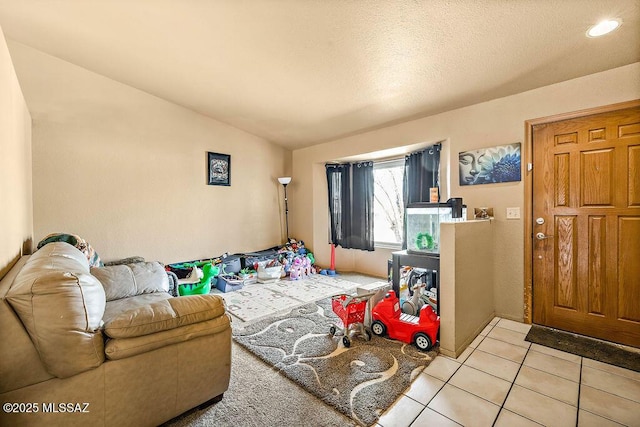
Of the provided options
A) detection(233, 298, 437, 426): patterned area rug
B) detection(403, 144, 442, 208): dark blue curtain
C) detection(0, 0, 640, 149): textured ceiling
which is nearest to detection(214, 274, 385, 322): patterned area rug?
detection(233, 298, 437, 426): patterned area rug

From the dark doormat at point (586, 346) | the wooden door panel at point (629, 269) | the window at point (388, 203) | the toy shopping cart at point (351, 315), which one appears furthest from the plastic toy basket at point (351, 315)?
the window at point (388, 203)

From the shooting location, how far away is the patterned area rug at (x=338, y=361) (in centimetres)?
157

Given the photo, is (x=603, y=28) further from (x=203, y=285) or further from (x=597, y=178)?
(x=203, y=285)

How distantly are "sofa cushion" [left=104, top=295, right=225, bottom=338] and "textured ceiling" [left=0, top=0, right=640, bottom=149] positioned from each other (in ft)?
6.69

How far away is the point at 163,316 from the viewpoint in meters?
1.34

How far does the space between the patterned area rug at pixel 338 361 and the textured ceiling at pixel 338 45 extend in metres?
2.43

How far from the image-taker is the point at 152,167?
3547 millimetres

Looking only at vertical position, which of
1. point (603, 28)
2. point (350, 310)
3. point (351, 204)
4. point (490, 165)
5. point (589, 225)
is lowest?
point (350, 310)

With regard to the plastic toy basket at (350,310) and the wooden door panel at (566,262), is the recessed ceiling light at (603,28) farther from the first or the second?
the plastic toy basket at (350,310)

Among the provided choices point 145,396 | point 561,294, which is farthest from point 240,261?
point 561,294

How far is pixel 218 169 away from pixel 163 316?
3.19 metres

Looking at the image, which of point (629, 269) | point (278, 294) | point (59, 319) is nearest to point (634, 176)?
point (629, 269)

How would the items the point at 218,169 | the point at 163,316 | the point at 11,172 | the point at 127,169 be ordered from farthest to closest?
the point at 218,169, the point at 127,169, the point at 11,172, the point at 163,316

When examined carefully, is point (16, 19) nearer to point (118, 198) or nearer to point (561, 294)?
point (118, 198)
